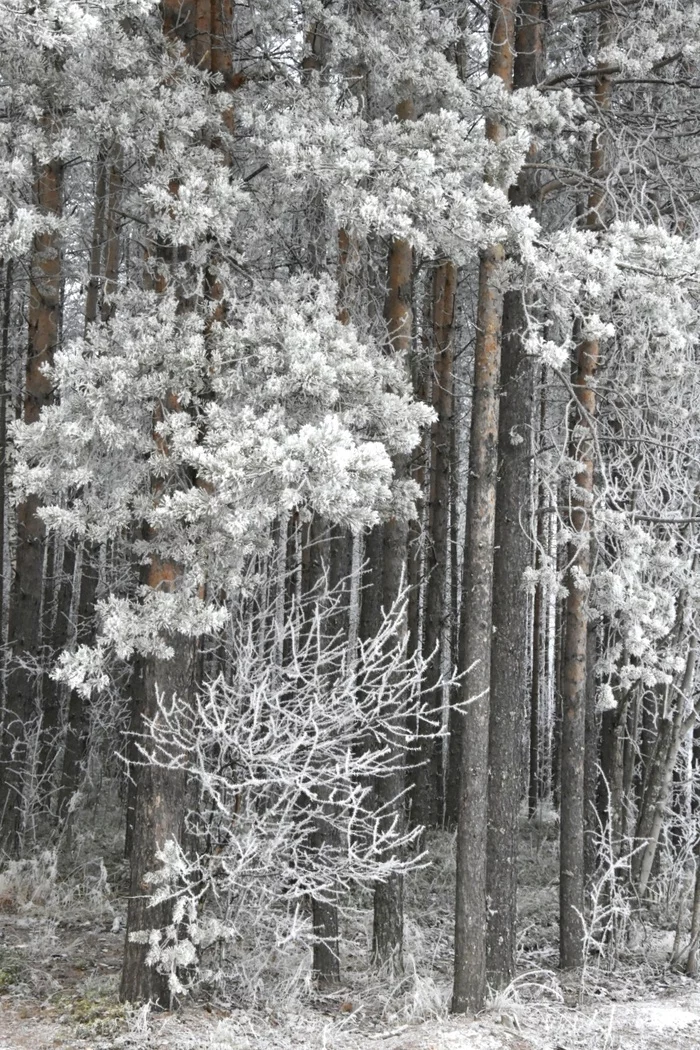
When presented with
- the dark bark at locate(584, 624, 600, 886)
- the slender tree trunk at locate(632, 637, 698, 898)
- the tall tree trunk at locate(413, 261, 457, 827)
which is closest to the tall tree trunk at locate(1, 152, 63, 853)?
the tall tree trunk at locate(413, 261, 457, 827)

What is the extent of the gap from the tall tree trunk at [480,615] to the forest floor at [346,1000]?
1.76 feet

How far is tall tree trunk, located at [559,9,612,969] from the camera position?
891 cm

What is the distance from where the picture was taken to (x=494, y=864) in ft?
27.1

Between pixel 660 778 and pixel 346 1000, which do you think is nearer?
pixel 346 1000

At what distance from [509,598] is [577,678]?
1.34 m

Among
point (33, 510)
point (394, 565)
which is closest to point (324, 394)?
point (394, 565)

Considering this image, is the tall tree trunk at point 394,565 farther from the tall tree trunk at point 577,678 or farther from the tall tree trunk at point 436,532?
the tall tree trunk at point 436,532

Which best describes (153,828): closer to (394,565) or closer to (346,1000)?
(346,1000)

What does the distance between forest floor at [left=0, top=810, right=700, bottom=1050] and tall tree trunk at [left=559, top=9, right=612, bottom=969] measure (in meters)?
0.55

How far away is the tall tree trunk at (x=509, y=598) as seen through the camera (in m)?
8.24

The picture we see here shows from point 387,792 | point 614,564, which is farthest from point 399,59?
point 387,792

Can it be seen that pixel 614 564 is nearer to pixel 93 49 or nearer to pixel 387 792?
pixel 387 792

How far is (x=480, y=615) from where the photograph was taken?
7.71m

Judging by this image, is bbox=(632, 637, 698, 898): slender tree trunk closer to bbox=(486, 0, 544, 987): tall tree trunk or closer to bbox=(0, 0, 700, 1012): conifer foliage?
bbox=(0, 0, 700, 1012): conifer foliage
